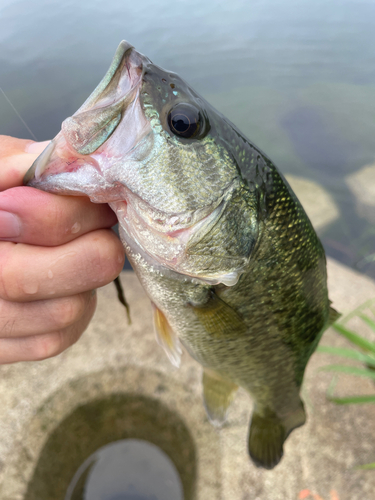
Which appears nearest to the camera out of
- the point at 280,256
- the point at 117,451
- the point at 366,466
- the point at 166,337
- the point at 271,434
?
the point at 280,256

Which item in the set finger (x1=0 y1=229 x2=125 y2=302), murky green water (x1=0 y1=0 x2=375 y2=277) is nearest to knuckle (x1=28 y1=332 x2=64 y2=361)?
finger (x1=0 y1=229 x2=125 y2=302)

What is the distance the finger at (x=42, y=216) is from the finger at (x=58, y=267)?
0.02m

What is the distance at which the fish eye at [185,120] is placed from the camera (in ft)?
Result: 2.05

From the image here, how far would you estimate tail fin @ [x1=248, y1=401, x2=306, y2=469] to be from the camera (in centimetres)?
125

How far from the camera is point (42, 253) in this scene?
67 cm

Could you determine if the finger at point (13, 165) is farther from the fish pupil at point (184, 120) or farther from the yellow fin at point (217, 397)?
the yellow fin at point (217, 397)

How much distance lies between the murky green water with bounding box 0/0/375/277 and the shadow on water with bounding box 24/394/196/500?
217cm

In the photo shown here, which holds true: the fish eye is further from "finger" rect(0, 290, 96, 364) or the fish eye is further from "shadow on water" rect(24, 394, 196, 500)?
"shadow on water" rect(24, 394, 196, 500)

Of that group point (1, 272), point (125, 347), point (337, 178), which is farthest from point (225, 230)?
point (337, 178)

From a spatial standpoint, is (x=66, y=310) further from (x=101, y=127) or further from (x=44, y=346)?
(x=101, y=127)

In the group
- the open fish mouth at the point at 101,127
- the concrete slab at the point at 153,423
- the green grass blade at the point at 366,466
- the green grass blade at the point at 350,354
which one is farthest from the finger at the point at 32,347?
the green grass blade at the point at 366,466

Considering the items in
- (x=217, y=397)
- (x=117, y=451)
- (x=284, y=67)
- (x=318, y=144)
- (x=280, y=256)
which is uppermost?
(x=284, y=67)

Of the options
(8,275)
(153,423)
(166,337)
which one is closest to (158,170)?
(8,275)

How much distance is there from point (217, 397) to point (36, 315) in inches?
32.8
